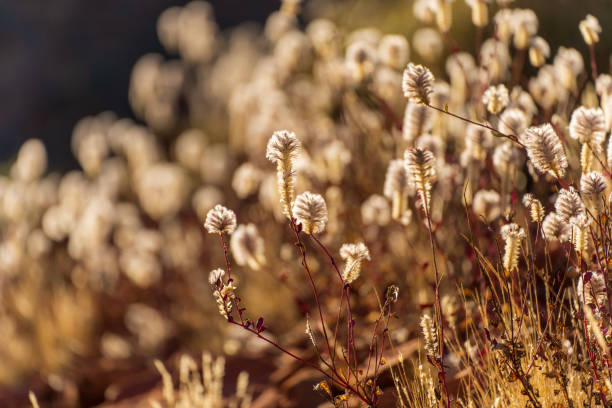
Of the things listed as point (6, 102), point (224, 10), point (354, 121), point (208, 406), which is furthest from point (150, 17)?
point (208, 406)

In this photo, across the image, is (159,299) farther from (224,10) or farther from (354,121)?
(224,10)

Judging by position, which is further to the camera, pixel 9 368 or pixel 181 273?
pixel 181 273

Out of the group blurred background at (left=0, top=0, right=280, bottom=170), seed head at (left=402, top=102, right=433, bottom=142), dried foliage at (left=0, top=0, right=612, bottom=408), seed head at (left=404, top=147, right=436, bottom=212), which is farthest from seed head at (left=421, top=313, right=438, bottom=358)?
blurred background at (left=0, top=0, right=280, bottom=170)

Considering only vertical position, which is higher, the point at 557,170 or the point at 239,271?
the point at 557,170

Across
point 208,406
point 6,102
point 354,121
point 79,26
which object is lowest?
point 208,406

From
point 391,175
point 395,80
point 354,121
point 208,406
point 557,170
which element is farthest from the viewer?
point 354,121

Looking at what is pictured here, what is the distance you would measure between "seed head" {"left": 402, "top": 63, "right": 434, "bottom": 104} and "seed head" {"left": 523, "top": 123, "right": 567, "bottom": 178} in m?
0.29

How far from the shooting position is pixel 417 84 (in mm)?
1722

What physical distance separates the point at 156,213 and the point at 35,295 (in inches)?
49.1

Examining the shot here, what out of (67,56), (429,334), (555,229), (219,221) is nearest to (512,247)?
(555,229)

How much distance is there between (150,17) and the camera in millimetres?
15703

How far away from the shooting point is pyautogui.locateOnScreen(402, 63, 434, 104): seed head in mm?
1714

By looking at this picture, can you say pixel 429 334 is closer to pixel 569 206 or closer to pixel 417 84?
pixel 569 206

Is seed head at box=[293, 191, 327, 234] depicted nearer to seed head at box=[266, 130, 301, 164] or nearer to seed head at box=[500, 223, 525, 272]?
seed head at box=[266, 130, 301, 164]
